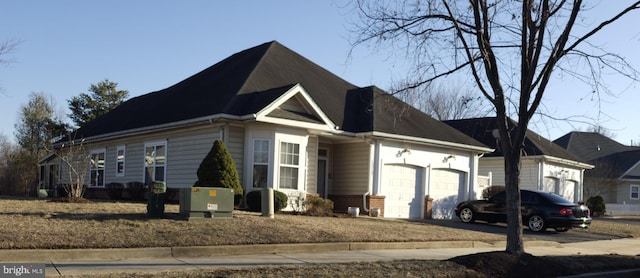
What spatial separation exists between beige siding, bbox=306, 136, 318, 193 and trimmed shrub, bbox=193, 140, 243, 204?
382 cm

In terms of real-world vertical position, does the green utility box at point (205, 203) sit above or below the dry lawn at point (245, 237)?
above

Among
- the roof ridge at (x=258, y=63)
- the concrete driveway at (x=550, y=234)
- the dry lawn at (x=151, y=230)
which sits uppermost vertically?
the roof ridge at (x=258, y=63)

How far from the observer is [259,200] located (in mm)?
18234

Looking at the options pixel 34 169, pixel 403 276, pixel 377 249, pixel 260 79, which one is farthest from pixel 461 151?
pixel 34 169

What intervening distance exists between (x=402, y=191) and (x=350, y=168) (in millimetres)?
2194

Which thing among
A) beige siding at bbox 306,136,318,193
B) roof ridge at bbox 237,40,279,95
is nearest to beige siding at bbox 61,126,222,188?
roof ridge at bbox 237,40,279,95

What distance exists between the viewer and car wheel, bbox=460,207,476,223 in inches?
894

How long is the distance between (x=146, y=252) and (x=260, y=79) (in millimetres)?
12364

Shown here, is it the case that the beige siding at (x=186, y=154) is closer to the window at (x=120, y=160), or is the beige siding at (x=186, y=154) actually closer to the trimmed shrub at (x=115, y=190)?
the trimmed shrub at (x=115, y=190)

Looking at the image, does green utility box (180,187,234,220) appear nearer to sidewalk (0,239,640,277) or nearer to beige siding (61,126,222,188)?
sidewalk (0,239,640,277)

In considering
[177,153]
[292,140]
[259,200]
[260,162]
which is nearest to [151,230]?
[259,200]

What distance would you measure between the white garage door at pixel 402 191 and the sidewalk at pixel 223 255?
7382 millimetres

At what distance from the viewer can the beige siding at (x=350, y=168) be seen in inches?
878

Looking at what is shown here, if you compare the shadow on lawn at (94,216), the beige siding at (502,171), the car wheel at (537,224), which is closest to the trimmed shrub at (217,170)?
the shadow on lawn at (94,216)
